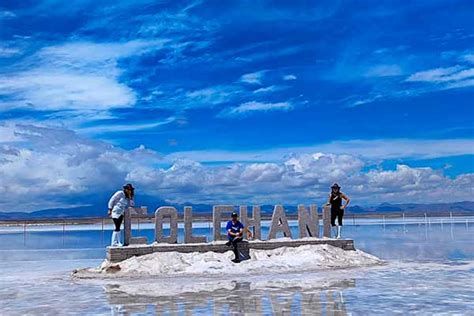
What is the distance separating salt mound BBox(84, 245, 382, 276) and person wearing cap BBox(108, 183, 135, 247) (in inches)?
41.6

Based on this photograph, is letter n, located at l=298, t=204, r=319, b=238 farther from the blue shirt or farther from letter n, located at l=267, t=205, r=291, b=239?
the blue shirt

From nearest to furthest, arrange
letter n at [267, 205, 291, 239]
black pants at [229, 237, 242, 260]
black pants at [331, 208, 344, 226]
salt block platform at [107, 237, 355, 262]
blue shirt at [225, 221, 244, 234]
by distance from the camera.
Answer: salt block platform at [107, 237, 355, 262]
black pants at [229, 237, 242, 260]
blue shirt at [225, 221, 244, 234]
letter n at [267, 205, 291, 239]
black pants at [331, 208, 344, 226]

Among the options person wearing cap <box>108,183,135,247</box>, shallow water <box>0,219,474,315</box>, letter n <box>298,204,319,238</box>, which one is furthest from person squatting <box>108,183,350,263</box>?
letter n <box>298,204,319,238</box>

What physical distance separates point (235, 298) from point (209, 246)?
5.79m

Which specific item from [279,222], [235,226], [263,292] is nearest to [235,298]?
[263,292]

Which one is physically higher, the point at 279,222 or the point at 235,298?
the point at 279,222

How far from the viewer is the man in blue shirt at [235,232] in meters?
17.0

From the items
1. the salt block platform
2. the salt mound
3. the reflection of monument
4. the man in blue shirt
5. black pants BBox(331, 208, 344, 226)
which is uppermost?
black pants BBox(331, 208, 344, 226)

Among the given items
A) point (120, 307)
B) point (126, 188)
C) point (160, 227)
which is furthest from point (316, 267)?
point (120, 307)

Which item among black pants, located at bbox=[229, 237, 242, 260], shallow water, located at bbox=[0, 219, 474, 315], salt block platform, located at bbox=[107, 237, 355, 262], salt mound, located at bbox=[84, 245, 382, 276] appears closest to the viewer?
shallow water, located at bbox=[0, 219, 474, 315]

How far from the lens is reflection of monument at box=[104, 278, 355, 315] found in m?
10.3

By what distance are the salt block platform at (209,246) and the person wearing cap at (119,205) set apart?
57 centimetres

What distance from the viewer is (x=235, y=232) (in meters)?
17.1

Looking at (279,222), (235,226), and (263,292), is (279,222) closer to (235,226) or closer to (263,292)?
(235,226)
